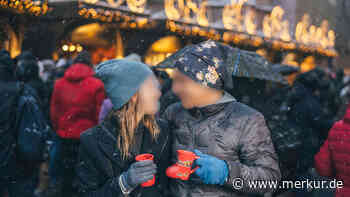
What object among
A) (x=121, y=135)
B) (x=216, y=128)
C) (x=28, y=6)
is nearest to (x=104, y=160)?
(x=121, y=135)

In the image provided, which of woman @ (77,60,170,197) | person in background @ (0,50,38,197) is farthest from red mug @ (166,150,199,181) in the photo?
person in background @ (0,50,38,197)

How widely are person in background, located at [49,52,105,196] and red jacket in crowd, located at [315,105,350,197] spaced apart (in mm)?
3008

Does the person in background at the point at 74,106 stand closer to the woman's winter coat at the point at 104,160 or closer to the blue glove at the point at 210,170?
the woman's winter coat at the point at 104,160

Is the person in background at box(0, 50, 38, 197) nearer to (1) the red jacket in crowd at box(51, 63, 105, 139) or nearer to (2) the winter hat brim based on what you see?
(1) the red jacket in crowd at box(51, 63, 105, 139)

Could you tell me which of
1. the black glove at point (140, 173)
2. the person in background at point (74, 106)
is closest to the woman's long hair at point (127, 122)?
the black glove at point (140, 173)

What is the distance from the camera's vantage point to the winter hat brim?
1890 mm

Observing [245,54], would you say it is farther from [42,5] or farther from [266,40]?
[266,40]

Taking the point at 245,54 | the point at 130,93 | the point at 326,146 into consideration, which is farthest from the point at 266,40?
the point at 130,93

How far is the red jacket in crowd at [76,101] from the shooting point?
4301 millimetres

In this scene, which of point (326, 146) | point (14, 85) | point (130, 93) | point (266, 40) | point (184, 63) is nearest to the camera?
point (130, 93)

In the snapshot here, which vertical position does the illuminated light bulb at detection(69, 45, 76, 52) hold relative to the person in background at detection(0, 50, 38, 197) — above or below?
above

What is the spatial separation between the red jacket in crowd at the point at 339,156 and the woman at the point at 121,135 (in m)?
1.40

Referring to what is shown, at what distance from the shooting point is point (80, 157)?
1926mm

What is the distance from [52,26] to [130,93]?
151cm
